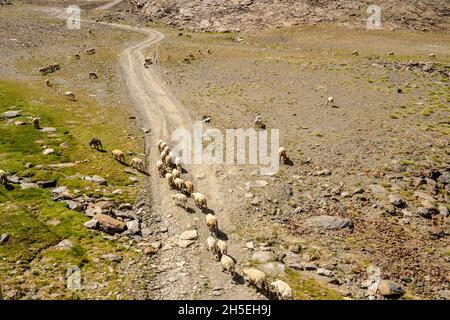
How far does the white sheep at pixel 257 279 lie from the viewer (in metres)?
16.8

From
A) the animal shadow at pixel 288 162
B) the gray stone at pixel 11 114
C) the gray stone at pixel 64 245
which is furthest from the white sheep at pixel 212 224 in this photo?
the gray stone at pixel 11 114

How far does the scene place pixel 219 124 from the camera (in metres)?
38.6

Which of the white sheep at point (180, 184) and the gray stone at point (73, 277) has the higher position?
the white sheep at point (180, 184)

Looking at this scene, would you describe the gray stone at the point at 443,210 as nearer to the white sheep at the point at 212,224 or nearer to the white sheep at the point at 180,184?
the white sheep at the point at 212,224

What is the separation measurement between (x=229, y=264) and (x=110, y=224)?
307 inches

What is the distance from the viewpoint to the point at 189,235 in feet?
69.6

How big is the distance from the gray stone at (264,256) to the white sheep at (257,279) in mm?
1982

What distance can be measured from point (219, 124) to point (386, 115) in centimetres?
1743

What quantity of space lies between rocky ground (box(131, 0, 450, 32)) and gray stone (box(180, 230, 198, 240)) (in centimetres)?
7779

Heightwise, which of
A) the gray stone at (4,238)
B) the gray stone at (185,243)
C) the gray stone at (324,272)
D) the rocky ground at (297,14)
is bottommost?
the gray stone at (324,272)

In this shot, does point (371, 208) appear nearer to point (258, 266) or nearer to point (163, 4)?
point (258, 266)

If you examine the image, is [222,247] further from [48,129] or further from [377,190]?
[48,129]

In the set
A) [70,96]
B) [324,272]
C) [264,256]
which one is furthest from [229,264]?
[70,96]

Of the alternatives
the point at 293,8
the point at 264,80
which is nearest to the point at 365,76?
the point at 264,80
